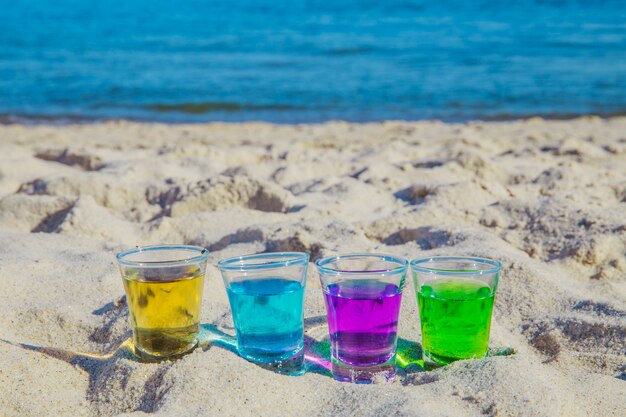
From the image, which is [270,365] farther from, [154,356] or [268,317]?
[154,356]

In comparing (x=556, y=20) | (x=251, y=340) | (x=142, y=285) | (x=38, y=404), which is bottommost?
(x=38, y=404)

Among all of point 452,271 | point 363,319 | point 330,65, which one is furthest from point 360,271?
point 330,65

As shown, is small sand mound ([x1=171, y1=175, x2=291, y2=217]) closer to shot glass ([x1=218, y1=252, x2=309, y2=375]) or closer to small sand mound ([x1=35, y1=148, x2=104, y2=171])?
small sand mound ([x1=35, y1=148, x2=104, y2=171])

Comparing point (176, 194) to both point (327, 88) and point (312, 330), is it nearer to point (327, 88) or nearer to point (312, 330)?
point (312, 330)

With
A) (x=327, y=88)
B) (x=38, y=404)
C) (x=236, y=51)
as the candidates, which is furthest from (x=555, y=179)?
(x=236, y=51)

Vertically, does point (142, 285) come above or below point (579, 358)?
above

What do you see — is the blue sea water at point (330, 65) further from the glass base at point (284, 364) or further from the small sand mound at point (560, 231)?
the glass base at point (284, 364)
